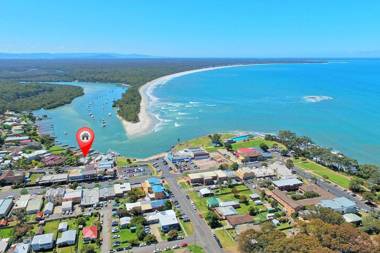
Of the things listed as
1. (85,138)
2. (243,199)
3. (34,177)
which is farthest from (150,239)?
(34,177)

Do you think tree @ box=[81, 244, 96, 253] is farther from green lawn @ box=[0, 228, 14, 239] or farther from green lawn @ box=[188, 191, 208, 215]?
green lawn @ box=[188, 191, 208, 215]

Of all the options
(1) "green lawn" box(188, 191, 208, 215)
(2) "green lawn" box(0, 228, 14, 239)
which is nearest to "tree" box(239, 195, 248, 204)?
(1) "green lawn" box(188, 191, 208, 215)

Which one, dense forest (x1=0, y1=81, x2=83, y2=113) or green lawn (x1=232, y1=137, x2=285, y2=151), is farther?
dense forest (x1=0, y1=81, x2=83, y2=113)

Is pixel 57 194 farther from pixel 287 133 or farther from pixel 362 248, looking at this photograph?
pixel 287 133

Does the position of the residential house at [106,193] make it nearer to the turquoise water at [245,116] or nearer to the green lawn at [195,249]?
the green lawn at [195,249]

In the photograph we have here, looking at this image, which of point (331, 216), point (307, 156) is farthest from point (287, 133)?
point (331, 216)
